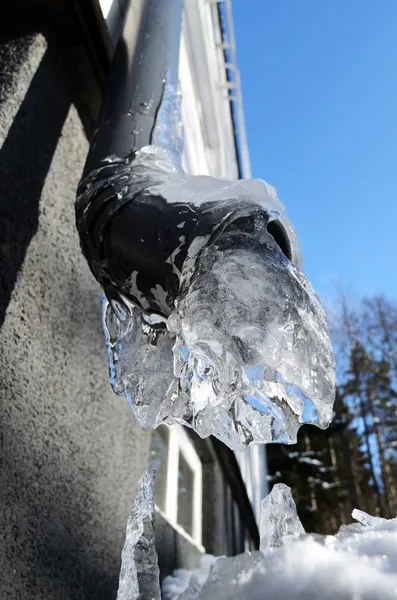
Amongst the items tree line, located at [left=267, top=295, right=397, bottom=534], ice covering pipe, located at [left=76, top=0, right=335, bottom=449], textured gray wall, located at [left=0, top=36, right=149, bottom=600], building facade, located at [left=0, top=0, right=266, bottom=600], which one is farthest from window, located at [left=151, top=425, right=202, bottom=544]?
tree line, located at [left=267, top=295, right=397, bottom=534]

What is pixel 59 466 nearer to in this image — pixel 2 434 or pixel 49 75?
pixel 2 434

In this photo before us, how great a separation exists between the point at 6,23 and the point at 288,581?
6.73ft

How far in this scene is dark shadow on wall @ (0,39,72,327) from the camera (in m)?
1.51

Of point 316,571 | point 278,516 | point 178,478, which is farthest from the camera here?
point 178,478

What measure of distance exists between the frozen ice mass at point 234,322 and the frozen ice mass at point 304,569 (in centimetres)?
36

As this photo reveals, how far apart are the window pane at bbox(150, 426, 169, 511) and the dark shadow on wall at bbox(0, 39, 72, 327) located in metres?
1.92

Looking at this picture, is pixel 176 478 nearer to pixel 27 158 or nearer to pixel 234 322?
pixel 27 158

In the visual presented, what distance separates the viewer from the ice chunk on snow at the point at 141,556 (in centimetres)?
77

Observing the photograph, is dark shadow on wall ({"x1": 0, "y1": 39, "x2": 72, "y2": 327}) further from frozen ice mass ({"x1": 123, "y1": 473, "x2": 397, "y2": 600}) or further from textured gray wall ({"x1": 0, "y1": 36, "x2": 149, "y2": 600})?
frozen ice mass ({"x1": 123, "y1": 473, "x2": 397, "y2": 600})

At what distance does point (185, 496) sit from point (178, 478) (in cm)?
30

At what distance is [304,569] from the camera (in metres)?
0.60

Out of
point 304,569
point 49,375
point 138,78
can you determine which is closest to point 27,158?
point 138,78

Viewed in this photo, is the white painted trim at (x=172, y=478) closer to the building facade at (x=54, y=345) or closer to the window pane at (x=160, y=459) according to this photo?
the window pane at (x=160, y=459)

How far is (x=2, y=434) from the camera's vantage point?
1.33 meters
